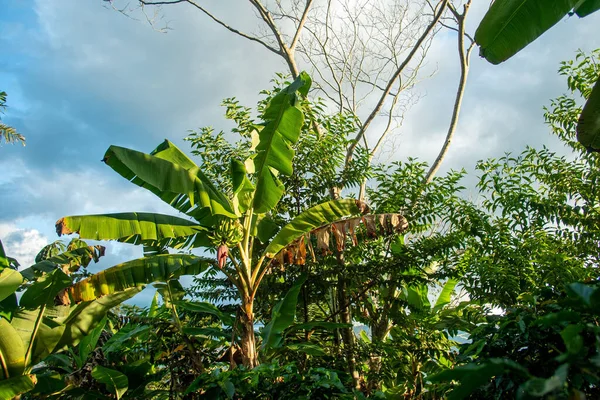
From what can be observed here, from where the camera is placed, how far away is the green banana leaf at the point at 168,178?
472 cm

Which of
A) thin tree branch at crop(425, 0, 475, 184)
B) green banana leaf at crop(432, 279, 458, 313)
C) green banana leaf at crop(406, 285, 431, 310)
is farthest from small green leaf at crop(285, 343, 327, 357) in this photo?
thin tree branch at crop(425, 0, 475, 184)

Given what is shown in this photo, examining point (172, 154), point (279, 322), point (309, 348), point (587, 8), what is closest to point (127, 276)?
point (172, 154)

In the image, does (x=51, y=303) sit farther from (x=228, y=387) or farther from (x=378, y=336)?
(x=378, y=336)

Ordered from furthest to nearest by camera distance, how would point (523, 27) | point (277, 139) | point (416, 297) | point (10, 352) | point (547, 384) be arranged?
point (416, 297), point (277, 139), point (10, 352), point (523, 27), point (547, 384)

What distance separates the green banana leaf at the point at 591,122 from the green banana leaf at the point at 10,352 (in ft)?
Answer: 17.2

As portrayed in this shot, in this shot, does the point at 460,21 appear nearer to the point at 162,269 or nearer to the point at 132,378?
the point at 162,269

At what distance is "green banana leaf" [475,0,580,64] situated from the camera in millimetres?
3400

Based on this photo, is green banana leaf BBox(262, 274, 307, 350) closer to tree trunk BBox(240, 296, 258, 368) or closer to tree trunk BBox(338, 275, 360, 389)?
tree trunk BBox(240, 296, 258, 368)

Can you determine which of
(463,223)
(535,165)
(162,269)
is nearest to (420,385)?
(463,223)

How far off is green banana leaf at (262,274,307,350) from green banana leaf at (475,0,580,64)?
3.17 meters

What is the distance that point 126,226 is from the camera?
502 centimetres

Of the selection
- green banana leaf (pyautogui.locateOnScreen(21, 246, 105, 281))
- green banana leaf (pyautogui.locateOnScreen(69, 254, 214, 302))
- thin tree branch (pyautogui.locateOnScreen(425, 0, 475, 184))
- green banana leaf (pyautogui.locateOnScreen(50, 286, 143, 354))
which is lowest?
green banana leaf (pyautogui.locateOnScreen(50, 286, 143, 354))

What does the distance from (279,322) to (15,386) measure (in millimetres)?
2588

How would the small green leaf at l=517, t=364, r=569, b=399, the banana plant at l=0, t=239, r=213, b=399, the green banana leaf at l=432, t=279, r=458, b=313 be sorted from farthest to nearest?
the green banana leaf at l=432, t=279, r=458, b=313
the banana plant at l=0, t=239, r=213, b=399
the small green leaf at l=517, t=364, r=569, b=399
